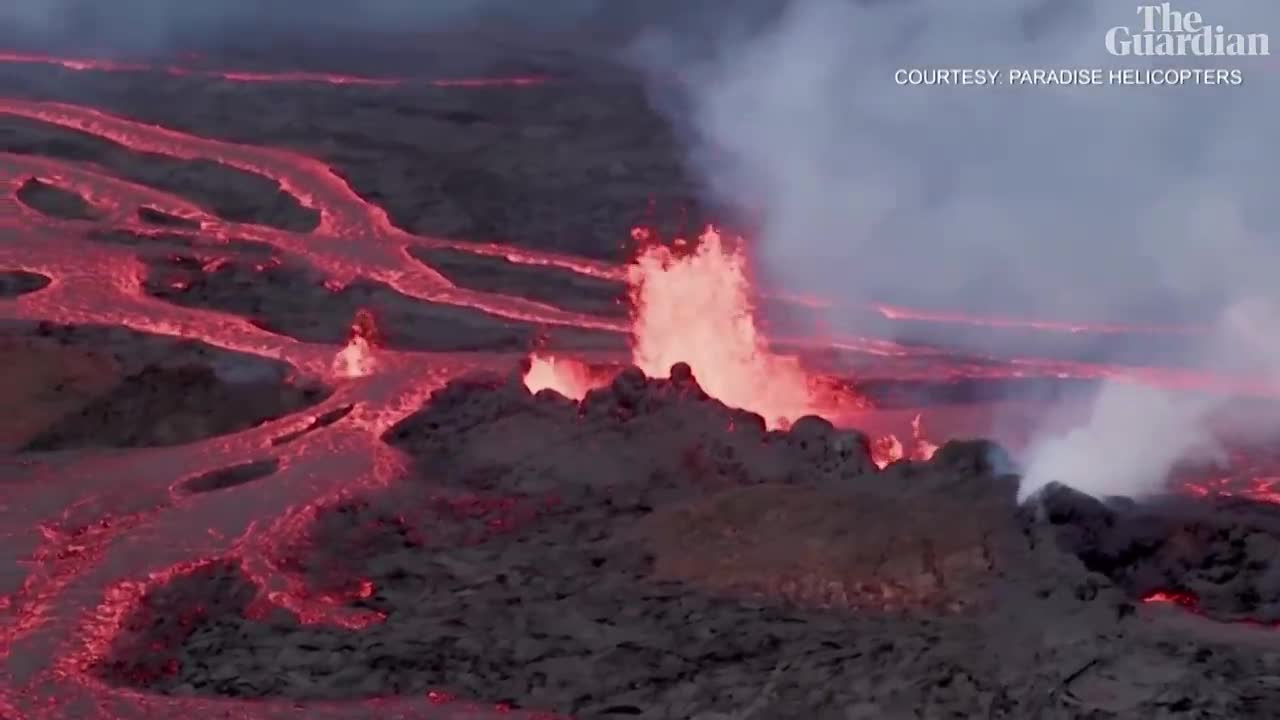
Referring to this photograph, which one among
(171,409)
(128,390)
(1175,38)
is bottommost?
(171,409)

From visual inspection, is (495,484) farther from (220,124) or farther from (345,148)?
(220,124)

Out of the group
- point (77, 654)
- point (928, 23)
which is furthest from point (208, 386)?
point (928, 23)

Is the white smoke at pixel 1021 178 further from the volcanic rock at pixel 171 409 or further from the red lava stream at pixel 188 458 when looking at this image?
the volcanic rock at pixel 171 409

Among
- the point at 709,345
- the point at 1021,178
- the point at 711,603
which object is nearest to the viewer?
the point at 711,603

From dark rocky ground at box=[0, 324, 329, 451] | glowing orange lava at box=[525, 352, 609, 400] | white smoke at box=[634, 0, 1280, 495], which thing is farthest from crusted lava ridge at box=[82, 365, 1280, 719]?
dark rocky ground at box=[0, 324, 329, 451]

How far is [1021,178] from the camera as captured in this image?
2262cm

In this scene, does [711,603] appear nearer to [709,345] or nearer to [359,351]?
[709,345]

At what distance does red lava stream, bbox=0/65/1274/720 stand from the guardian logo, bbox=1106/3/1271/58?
9.39 m

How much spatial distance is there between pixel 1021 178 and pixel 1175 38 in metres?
5.43

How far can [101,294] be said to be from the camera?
59.4 ft

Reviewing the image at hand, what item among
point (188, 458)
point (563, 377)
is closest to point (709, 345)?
point (563, 377)

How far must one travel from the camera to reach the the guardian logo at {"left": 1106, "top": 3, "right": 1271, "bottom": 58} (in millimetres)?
25984

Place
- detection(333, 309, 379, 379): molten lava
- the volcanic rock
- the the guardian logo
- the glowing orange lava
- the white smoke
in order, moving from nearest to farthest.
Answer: the volcanic rock, the glowing orange lava, detection(333, 309, 379, 379): molten lava, the white smoke, the the guardian logo

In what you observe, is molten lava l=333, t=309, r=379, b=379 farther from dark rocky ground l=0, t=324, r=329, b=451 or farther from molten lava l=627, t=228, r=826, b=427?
molten lava l=627, t=228, r=826, b=427
